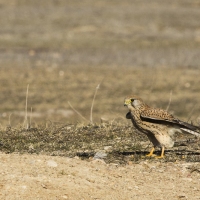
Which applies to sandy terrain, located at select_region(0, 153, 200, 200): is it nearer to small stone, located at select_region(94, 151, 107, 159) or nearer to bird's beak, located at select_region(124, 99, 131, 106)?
small stone, located at select_region(94, 151, 107, 159)

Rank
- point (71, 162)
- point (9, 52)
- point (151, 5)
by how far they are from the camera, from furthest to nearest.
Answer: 1. point (151, 5)
2. point (9, 52)
3. point (71, 162)

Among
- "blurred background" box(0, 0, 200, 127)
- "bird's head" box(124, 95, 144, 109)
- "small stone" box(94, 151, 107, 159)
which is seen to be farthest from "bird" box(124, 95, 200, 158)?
"blurred background" box(0, 0, 200, 127)

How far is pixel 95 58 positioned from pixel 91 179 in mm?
17710

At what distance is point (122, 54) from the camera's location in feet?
81.0

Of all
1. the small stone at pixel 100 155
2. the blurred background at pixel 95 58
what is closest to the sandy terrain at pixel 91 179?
the small stone at pixel 100 155

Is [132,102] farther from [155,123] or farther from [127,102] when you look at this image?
[155,123]

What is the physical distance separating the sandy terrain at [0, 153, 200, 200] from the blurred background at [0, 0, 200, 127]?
6.51ft

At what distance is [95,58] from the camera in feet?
77.8

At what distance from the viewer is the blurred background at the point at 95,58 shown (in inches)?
619

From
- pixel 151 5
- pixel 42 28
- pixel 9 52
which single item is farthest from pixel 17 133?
pixel 151 5

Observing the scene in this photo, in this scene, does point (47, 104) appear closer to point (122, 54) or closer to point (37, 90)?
point (37, 90)

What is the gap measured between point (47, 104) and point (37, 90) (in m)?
1.75

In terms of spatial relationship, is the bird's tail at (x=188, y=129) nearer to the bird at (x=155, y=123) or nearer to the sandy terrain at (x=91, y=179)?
the bird at (x=155, y=123)

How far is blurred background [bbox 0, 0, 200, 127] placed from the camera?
51.6 feet
